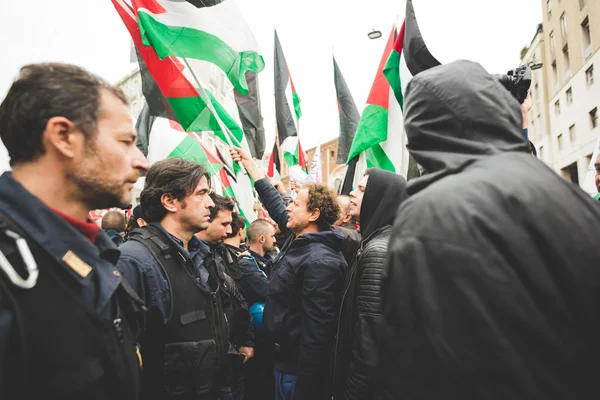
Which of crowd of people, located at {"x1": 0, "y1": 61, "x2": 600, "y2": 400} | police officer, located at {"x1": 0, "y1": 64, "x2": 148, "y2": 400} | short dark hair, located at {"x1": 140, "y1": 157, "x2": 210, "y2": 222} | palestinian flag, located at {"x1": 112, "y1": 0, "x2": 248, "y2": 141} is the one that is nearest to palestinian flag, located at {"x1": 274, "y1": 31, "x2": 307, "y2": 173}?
palestinian flag, located at {"x1": 112, "y1": 0, "x2": 248, "y2": 141}

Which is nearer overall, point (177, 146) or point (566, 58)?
point (177, 146)

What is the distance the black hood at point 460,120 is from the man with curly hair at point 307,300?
74.8 inches

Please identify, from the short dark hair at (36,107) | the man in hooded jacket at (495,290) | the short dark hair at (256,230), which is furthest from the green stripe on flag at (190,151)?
the man in hooded jacket at (495,290)

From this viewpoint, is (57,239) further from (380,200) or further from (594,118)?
(594,118)

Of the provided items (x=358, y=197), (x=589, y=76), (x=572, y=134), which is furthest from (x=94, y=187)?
(x=572, y=134)

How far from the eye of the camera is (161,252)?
2.48 m

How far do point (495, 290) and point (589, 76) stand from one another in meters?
28.1

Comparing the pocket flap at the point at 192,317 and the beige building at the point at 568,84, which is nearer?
the pocket flap at the point at 192,317

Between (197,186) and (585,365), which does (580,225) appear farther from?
(197,186)

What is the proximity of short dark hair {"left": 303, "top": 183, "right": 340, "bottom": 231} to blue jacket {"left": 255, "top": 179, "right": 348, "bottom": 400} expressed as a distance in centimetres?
26

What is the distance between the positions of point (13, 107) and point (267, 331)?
249cm

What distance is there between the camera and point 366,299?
2.43 metres

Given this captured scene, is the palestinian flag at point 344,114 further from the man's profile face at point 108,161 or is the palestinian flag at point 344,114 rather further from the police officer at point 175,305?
the man's profile face at point 108,161

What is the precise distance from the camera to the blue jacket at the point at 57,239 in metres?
1.27
